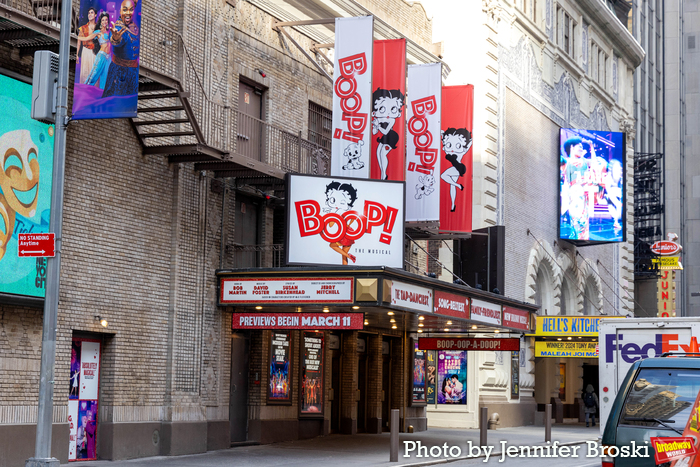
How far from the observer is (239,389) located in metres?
22.0

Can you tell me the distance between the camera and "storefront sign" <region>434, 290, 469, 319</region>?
21.1 metres

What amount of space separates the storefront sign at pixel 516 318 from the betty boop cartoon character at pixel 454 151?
13.3ft

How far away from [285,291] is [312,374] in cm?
560

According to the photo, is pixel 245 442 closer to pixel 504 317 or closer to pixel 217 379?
pixel 217 379

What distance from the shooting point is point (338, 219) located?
20.7 meters

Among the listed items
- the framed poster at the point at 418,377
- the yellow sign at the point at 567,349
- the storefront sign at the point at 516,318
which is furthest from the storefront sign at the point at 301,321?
the yellow sign at the point at 567,349

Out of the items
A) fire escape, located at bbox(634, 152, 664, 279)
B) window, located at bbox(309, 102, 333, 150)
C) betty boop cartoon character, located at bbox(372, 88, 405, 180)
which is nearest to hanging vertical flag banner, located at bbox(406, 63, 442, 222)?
betty boop cartoon character, located at bbox(372, 88, 405, 180)

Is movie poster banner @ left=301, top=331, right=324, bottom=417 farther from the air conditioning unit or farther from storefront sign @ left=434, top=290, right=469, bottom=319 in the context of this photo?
the air conditioning unit

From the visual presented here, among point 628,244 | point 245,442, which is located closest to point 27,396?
point 245,442

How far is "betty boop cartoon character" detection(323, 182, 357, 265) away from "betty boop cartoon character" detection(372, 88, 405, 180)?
3190 millimetres

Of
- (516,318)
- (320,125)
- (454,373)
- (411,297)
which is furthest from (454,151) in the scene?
(411,297)

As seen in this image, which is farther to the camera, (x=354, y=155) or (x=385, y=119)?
(x=385, y=119)

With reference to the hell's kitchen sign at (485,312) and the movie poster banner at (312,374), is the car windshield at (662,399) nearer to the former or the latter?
the hell's kitchen sign at (485,312)

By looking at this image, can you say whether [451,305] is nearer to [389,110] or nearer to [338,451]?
[338,451]
